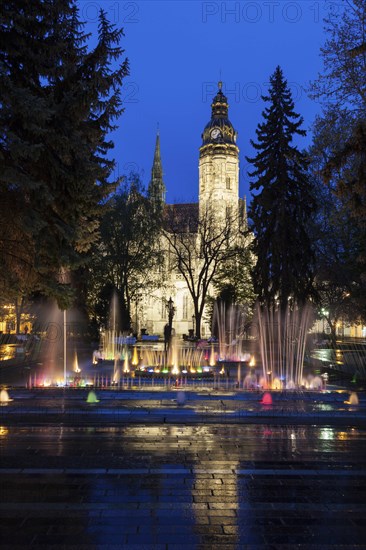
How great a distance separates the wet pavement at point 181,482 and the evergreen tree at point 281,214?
64.1 feet

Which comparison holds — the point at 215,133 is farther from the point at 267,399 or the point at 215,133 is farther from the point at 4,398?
the point at 4,398

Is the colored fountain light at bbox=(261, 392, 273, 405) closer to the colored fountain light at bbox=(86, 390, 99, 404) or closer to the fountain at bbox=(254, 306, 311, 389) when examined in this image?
the colored fountain light at bbox=(86, 390, 99, 404)

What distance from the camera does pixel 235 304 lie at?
163 feet

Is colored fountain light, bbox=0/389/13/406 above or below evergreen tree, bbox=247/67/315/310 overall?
below

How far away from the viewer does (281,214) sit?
31.5 meters

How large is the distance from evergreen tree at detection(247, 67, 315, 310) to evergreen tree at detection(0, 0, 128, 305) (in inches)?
800

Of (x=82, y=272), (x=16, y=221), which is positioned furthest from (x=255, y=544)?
(x=82, y=272)

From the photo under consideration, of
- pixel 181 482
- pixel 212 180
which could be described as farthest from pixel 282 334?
pixel 212 180

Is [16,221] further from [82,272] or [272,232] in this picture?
[272,232]

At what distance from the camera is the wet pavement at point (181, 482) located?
198 inches

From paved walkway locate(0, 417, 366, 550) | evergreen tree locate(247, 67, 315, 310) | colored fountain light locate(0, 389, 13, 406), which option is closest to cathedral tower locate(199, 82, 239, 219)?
evergreen tree locate(247, 67, 315, 310)

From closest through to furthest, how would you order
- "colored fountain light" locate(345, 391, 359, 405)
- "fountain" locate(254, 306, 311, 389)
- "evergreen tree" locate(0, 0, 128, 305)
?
"evergreen tree" locate(0, 0, 128, 305) < "colored fountain light" locate(345, 391, 359, 405) < "fountain" locate(254, 306, 311, 389)

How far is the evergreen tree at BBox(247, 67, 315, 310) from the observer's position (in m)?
30.8

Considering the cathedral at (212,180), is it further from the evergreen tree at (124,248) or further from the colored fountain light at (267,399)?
the colored fountain light at (267,399)
